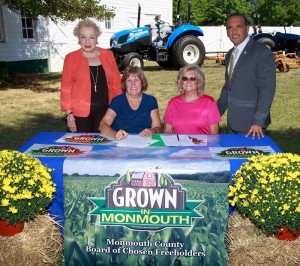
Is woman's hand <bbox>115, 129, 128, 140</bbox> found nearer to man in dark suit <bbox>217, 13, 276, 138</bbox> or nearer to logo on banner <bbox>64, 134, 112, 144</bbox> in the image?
logo on banner <bbox>64, 134, 112, 144</bbox>

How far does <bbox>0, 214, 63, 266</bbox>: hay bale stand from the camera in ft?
8.41

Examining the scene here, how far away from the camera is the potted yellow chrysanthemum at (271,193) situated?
236cm

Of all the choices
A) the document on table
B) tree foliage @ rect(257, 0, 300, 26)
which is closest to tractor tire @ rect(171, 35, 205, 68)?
the document on table

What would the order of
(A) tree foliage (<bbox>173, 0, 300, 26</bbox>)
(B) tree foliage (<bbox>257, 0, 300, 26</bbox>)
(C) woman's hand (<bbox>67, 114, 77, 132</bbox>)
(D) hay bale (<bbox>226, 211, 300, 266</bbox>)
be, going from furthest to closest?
(B) tree foliage (<bbox>257, 0, 300, 26</bbox>) → (A) tree foliage (<bbox>173, 0, 300, 26</bbox>) → (C) woman's hand (<bbox>67, 114, 77, 132</bbox>) → (D) hay bale (<bbox>226, 211, 300, 266</bbox>)

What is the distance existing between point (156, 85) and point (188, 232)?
29.9 ft

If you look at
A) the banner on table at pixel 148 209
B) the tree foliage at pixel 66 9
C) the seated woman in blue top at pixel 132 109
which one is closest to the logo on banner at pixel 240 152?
the banner on table at pixel 148 209

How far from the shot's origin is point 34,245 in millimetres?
2617

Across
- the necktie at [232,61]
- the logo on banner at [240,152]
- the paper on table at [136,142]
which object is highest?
the necktie at [232,61]

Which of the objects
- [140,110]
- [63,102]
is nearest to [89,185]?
[140,110]

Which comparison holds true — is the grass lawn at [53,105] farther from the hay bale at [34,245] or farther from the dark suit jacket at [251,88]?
the hay bale at [34,245]

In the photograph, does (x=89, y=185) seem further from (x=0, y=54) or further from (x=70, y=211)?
(x=0, y=54)

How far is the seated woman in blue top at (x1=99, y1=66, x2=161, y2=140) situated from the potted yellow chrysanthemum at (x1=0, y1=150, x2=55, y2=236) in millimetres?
1035

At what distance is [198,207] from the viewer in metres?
2.56

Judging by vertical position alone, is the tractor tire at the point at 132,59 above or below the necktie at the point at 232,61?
Result: below
